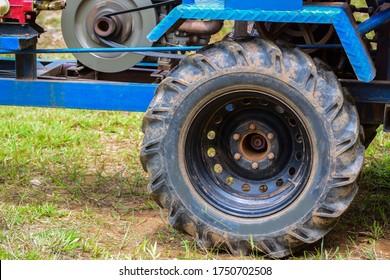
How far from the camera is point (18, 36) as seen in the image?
4.73 metres

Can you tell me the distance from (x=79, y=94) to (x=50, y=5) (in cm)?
56

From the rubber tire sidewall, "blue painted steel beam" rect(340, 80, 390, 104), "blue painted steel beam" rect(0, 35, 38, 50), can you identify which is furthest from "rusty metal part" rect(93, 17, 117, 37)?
"blue painted steel beam" rect(340, 80, 390, 104)

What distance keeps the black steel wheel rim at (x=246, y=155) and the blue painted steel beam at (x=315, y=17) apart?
42 centimetres

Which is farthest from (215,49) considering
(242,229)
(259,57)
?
(242,229)

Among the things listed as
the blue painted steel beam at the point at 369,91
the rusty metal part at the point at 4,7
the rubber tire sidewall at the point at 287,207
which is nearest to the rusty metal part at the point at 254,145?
the rubber tire sidewall at the point at 287,207

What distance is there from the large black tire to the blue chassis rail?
0.52 feet

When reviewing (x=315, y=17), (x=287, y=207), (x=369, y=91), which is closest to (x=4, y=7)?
(x=315, y=17)

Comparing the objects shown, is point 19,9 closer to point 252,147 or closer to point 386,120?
point 252,147

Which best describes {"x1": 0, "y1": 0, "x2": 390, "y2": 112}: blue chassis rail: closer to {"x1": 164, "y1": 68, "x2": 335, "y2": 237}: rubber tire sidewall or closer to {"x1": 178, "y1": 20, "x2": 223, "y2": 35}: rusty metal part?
{"x1": 164, "y1": 68, "x2": 335, "y2": 237}: rubber tire sidewall

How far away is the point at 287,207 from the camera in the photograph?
4.13 metres

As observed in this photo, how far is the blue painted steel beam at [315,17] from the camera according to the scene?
12.9ft

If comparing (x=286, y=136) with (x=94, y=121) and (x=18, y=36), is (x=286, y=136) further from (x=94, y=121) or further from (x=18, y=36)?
(x=94, y=121)

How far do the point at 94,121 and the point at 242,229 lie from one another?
2922 millimetres

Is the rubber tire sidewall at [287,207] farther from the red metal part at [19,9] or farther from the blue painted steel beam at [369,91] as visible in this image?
the red metal part at [19,9]
